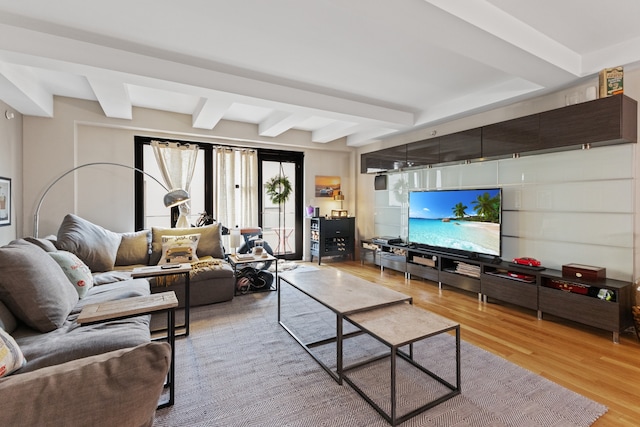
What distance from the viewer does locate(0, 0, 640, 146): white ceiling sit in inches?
83.4

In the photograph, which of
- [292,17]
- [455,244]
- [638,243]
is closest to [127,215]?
[292,17]

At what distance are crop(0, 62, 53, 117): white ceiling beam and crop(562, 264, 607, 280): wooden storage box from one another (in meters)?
5.51

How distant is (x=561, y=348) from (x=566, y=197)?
1.59 m

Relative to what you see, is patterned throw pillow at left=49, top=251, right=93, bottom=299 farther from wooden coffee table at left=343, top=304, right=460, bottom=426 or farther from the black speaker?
the black speaker

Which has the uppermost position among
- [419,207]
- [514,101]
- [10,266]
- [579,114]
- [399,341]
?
[514,101]

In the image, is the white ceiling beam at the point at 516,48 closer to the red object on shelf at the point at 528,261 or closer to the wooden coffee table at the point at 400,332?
the red object on shelf at the point at 528,261

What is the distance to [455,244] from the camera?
4094 millimetres

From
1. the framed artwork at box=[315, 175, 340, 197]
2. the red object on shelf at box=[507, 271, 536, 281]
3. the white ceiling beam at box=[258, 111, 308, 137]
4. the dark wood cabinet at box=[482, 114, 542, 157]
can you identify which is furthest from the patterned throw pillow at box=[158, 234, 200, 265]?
the dark wood cabinet at box=[482, 114, 542, 157]

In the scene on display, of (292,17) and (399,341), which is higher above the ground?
(292,17)

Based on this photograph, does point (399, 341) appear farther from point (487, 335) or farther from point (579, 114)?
point (579, 114)

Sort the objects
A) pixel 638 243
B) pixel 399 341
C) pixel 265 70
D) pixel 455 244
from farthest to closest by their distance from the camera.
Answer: pixel 455 244 < pixel 265 70 < pixel 638 243 < pixel 399 341

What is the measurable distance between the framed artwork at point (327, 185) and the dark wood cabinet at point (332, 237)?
697 millimetres

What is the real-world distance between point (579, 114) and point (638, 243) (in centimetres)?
129

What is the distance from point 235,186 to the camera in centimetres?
555
